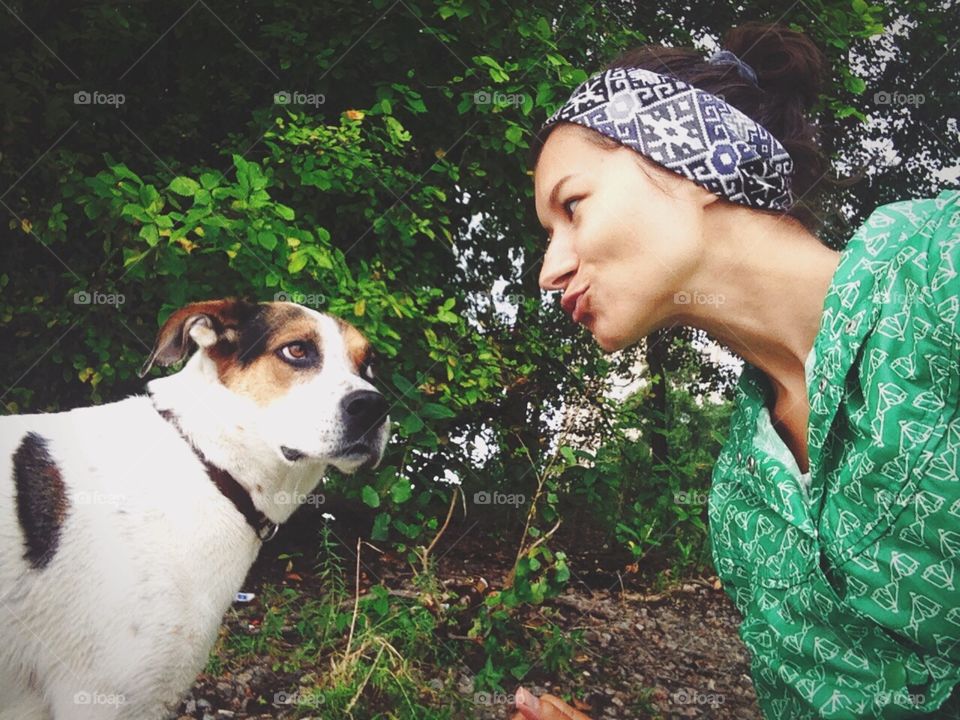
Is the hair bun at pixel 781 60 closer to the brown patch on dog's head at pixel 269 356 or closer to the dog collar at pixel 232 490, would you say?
the brown patch on dog's head at pixel 269 356

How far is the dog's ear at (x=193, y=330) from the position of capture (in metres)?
2.02

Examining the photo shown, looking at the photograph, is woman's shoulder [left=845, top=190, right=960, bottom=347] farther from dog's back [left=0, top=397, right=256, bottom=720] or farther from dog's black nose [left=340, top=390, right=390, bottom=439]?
dog's back [left=0, top=397, right=256, bottom=720]

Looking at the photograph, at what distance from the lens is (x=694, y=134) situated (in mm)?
1527

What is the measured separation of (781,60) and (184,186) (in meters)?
1.52

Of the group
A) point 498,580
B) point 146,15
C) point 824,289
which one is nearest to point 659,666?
point 498,580

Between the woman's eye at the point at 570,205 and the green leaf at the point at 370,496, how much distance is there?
3.68 feet

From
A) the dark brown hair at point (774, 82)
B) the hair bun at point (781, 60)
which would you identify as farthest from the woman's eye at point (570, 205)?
the hair bun at point (781, 60)

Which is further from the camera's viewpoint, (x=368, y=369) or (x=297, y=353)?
(x=368, y=369)

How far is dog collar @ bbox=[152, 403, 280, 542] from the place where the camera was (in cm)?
197

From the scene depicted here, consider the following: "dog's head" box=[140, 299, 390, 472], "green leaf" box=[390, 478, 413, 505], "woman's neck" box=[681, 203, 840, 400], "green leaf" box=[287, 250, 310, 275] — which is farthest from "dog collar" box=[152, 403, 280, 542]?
"woman's neck" box=[681, 203, 840, 400]

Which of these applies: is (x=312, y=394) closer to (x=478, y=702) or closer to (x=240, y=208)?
(x=240, y=208)

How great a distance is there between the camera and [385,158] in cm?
255

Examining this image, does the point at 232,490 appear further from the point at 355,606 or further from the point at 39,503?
the point at 355,606

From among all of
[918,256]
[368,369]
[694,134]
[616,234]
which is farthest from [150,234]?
[918,256]
